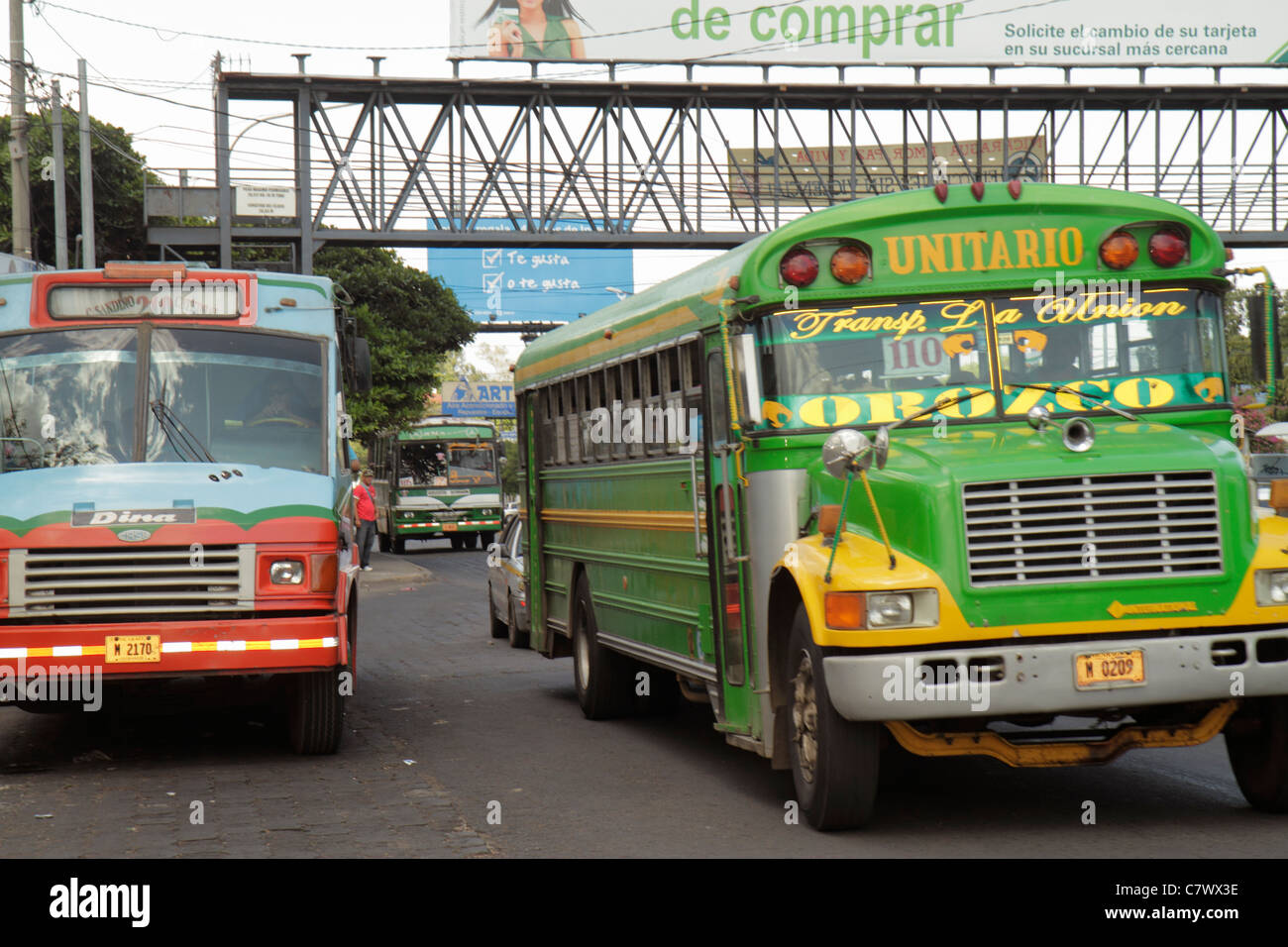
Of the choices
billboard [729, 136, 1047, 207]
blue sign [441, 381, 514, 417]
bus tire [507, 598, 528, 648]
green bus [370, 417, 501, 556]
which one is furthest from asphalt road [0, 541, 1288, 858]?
blue sign [441, 381, 514, 417]

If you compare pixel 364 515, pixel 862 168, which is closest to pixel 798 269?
pixel 364 515

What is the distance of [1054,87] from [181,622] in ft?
101

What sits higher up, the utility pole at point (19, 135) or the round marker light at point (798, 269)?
the utility pole at point (19, 135)

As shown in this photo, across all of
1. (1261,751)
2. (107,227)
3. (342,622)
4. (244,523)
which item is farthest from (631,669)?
(107,227)

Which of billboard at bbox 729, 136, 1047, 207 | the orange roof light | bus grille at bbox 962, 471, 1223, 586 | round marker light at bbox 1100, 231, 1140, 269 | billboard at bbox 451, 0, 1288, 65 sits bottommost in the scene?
bus grille at bbox 962, 471, 1223, 586

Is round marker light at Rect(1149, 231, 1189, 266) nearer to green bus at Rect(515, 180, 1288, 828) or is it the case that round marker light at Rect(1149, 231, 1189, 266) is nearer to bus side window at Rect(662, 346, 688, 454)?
green bus at Rect(515, 180, 1288, 828)

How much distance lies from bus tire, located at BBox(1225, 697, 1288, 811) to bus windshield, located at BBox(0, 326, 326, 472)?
5449mm

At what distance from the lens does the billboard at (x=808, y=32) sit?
116ft

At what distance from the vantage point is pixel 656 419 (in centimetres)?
965

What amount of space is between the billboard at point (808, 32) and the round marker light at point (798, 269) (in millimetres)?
28364

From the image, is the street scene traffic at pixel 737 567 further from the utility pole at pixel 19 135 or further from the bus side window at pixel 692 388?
the utility pole at pixel 19 135

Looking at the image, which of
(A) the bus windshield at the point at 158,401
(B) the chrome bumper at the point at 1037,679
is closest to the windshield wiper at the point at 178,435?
(A) the bus windshield at the point at 158,401

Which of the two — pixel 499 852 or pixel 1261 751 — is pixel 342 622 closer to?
pixel 499 852

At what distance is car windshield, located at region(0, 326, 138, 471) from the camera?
10086 millimetres
